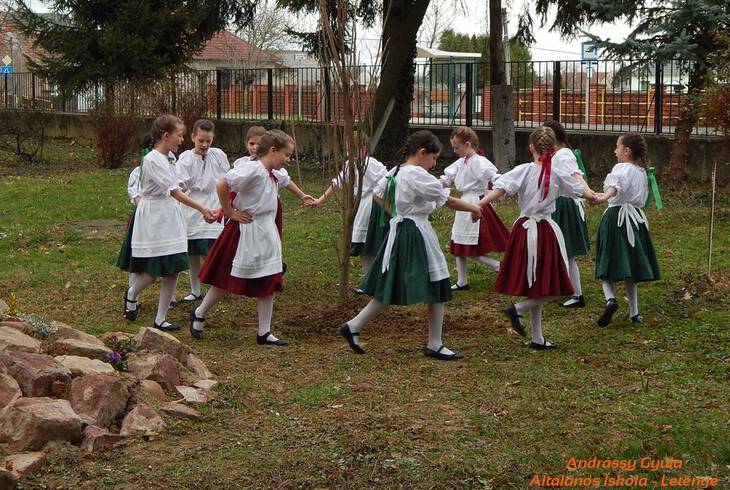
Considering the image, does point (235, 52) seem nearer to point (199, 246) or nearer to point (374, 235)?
point (374, 235)

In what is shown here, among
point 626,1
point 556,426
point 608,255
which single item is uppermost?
point 626,1

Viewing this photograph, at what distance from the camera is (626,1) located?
1517cm

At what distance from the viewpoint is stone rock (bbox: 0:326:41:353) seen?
6266mm

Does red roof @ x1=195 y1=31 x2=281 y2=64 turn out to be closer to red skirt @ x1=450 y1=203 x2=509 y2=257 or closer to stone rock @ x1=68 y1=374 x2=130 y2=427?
red skirt @ x1=450 y1=203 x2=509 y2=257

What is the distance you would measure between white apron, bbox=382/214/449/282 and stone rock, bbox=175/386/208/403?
1.79m

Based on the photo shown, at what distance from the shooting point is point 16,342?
20.9ft

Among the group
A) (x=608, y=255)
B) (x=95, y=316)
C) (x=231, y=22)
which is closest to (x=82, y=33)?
(x=231, y=22)

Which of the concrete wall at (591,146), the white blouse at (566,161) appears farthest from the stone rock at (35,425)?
the concrete wall at (591,146)

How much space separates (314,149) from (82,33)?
236 inches

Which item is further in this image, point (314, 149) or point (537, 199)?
point (314, 149)

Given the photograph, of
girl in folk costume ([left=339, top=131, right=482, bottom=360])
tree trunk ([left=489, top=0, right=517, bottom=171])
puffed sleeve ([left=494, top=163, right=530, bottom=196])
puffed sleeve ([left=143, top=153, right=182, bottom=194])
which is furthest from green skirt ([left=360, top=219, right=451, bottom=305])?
tree trunk ([left=489, top=0, right=517, bottom=171])

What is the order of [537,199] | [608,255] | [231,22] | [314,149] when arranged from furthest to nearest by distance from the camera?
1. [314,149]
2. [231,22]
3. [608,255]
4. [537,199]

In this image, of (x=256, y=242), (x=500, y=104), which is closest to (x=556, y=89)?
(x=500, y=104)

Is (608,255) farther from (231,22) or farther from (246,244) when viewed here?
(231,22)
